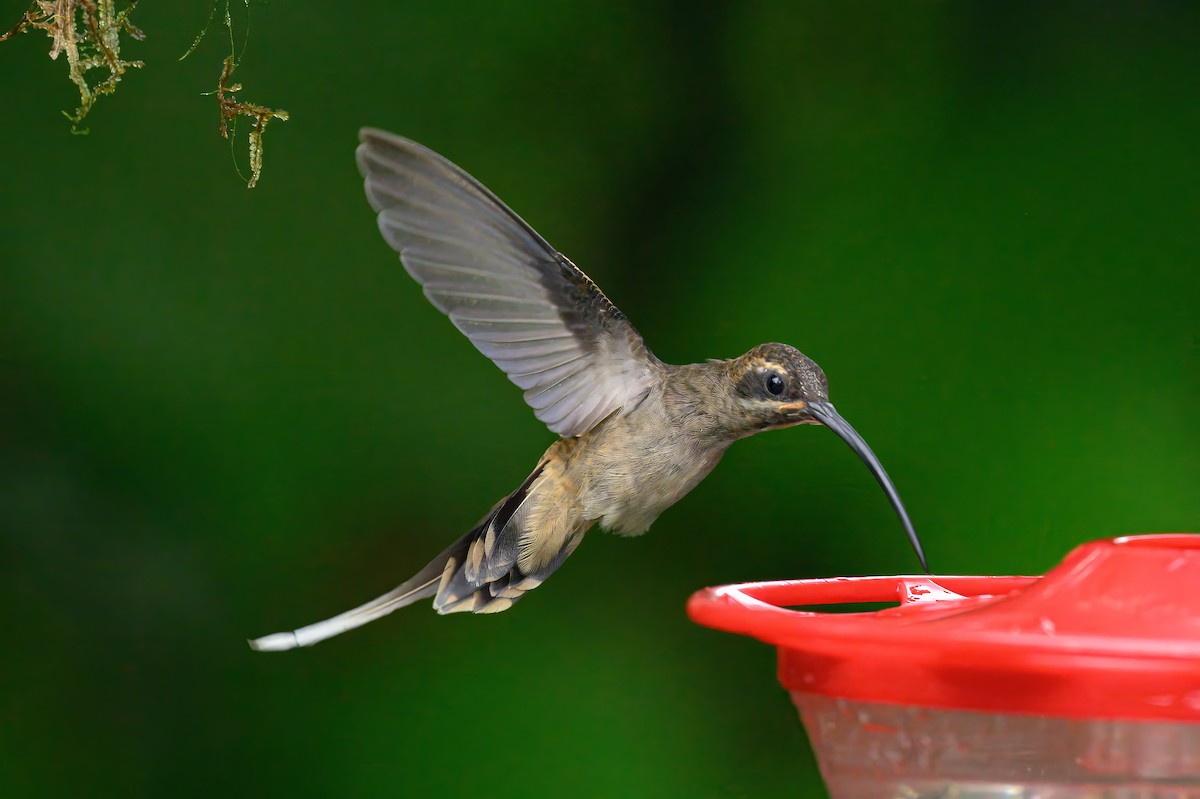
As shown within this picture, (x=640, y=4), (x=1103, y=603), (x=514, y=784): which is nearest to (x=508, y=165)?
(x=640, y=4)

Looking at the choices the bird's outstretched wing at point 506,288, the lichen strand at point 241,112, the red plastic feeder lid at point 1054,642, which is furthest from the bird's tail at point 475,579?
the red plastic feeder lid at point 1054,642

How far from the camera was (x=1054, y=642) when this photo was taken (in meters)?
0.55

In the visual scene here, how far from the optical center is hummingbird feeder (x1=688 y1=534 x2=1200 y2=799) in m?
0.57

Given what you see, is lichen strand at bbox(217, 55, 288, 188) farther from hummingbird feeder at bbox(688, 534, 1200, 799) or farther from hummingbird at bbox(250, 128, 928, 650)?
hummingbird feeder at bbox(688, 534, 1200, 799)

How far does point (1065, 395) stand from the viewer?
1.86 metres

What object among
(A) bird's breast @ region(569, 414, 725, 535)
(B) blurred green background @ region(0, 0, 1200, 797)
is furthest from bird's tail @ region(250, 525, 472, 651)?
(B) blurred green background @ region(0, 0, 1200, 797)

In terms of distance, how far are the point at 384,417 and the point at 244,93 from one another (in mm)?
587

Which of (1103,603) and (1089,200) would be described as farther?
(1089,200)

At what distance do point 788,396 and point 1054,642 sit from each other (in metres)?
0.81

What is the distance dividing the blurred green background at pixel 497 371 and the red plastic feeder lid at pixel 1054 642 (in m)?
1.22

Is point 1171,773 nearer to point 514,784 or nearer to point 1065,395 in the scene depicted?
point 1065,395

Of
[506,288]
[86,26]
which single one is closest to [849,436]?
[506,288]

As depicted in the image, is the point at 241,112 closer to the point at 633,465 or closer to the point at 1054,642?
the point at 633,465

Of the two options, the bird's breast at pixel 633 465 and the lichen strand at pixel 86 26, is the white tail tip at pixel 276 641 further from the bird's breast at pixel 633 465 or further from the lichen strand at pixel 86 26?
the lichen strand at pixel 86 26
